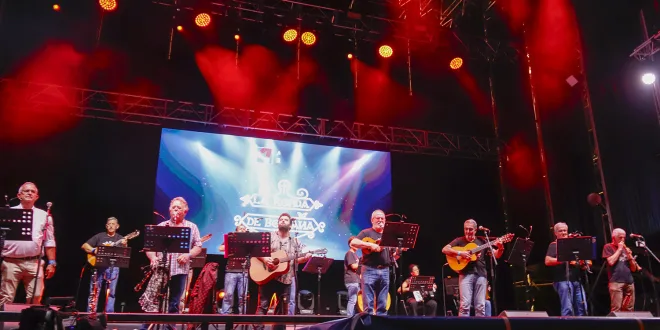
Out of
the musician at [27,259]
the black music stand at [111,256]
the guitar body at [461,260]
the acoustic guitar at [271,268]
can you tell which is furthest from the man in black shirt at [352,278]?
the musician at [27,259]

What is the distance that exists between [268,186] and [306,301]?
9.57ft

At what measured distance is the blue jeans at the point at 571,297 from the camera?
812cm

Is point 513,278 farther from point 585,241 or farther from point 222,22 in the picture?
point 222,22

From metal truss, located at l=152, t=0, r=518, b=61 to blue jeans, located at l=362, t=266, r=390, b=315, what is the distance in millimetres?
6822

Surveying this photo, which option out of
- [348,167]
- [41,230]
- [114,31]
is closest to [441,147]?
[348,167]

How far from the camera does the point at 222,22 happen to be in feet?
39.4

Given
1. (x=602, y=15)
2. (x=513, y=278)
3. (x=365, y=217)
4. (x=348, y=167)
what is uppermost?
(x=602, y=15)

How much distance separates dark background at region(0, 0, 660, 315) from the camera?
1075 centimetres

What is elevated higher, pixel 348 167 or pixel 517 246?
pixel 348 167

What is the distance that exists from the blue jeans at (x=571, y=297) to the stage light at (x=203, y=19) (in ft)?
29.7

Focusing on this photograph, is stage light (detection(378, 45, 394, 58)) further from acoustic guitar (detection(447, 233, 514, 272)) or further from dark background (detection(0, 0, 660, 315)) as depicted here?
acoustic guitar (detection(447, 233, 514, 272))

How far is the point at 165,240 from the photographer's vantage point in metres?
6.07

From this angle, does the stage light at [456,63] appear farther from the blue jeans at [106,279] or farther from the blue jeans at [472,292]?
the blue jeans at [106,279]

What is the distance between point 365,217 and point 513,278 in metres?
4.22
